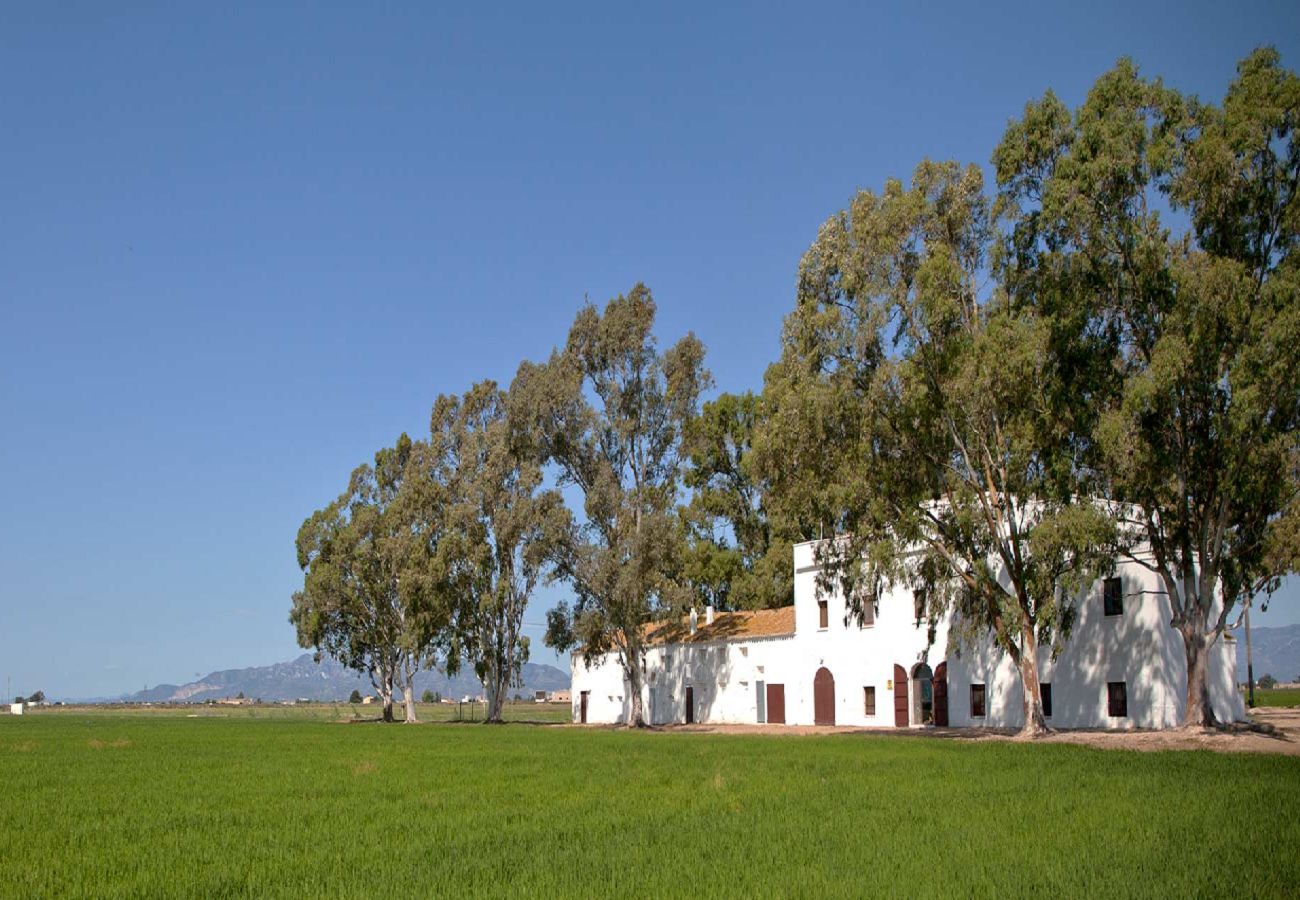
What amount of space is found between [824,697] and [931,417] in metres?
22.5

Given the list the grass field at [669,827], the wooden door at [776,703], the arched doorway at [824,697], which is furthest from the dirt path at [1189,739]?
the wooden door at [776,703]

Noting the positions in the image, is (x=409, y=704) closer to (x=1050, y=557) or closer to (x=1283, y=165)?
(x=1050, y=557)

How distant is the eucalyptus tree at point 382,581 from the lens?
66.8 meters

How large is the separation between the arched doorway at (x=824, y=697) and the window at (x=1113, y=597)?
1419 centimetres

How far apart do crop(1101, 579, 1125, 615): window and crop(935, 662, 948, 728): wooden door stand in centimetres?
755

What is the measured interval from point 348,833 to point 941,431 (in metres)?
25.2

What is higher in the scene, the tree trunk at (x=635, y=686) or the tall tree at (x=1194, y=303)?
the tall tree at (x=1194, y=303)

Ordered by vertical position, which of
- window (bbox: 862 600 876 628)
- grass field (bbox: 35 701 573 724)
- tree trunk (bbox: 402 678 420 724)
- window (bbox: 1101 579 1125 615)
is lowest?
grass field (bbox: 35 701 573 724)

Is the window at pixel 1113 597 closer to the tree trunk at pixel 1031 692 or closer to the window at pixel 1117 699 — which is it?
the window at pixel 1117 699

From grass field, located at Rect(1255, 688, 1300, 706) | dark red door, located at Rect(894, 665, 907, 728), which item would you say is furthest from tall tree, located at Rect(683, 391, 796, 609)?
grass field, located at Rect(1255, 688, 1300, 706)

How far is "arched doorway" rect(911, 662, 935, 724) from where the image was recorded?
4944cm

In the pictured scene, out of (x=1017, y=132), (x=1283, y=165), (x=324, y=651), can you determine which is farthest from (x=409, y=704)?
(x=1283, y=165)

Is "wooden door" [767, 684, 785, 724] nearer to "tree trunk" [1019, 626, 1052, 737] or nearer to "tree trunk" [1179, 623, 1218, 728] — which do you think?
"tree trunk" [1019, 626, 1052, 737]

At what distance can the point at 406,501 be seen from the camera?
67750 mm
